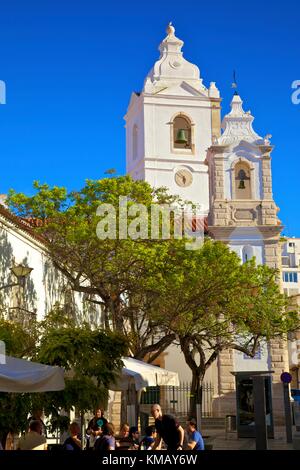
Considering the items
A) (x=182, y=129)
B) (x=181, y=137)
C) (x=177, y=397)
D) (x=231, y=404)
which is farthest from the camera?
(x=182, y=129)

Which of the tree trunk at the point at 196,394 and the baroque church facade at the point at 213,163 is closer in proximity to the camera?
the tree trunk at the point at 196,394

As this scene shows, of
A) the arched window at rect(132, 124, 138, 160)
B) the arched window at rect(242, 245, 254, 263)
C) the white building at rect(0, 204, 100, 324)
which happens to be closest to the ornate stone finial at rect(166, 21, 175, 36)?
the arched window at rect(132, 124, 138, 160)

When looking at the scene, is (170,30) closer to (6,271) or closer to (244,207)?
(244,207)

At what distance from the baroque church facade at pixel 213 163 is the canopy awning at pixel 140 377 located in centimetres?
1930

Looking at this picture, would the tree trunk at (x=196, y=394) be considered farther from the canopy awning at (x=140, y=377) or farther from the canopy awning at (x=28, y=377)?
the canopy awning at (x=28, y=377)

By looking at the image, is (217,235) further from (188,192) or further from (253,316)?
(188,192)

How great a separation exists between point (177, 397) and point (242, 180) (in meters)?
12.0

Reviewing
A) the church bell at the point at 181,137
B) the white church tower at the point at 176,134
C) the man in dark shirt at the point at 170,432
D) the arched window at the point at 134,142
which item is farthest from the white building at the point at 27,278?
the arched window at the point at 134,142

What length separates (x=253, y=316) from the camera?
31.3 m

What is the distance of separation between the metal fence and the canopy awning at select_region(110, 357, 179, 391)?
65.4 ft

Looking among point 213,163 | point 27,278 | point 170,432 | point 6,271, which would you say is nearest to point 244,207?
point 213,163

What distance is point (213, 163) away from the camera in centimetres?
4119

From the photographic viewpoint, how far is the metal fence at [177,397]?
128 ft

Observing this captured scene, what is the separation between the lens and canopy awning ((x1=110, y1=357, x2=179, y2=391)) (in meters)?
17.4
